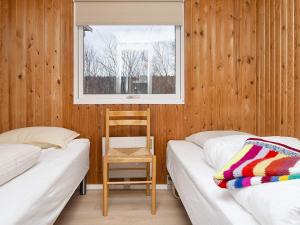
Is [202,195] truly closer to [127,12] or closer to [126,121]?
[126,121]

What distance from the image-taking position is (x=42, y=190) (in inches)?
58.5

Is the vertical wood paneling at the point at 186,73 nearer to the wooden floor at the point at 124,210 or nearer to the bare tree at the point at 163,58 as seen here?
the bare tree at the point at 163,58

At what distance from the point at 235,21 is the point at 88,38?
60.0 inches

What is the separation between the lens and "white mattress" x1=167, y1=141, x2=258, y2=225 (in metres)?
1.17

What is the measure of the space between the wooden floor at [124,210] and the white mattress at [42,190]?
30 cm

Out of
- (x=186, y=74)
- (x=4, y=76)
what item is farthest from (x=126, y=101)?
(x=4, y=76)

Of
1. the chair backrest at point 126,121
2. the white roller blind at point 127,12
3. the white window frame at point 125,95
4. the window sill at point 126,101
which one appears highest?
the white roller blind at point 127,12

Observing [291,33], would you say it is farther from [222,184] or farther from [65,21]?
[65,21]

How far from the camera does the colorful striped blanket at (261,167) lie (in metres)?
1.14

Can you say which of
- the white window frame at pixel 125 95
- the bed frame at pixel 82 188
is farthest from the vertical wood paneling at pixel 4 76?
the bed frame at pixel 82 188

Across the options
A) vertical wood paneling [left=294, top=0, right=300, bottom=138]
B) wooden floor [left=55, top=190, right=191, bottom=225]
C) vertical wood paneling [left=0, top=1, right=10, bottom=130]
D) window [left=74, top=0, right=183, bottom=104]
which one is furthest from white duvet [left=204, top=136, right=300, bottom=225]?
vertical wood paneling [left=0, top=1, right=10, bottom=130]

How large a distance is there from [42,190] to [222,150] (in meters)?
0.94

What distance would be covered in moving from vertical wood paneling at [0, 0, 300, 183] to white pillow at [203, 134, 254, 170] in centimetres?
125

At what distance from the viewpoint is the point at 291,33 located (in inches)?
102
